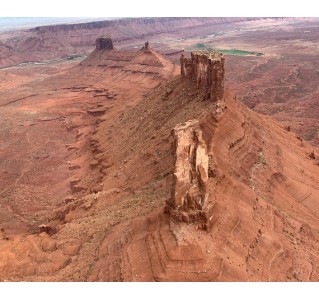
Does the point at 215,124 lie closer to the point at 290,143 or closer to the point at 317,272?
the point at 290,143

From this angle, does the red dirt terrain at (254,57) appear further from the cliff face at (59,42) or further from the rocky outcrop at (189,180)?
the rocky outcrop at (189,180)

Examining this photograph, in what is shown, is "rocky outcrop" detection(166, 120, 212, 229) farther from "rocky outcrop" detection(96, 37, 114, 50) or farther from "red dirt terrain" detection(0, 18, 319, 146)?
"rocky outcrop" detection(96, 37, 114, 50)

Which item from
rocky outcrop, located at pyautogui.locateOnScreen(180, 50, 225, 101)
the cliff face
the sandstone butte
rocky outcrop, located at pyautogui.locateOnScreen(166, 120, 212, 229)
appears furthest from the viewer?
the cliff face

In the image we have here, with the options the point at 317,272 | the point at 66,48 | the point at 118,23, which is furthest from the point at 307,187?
the point at 118,23

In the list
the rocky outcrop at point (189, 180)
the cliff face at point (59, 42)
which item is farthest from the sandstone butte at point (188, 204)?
the cliff face at point (59, 42)

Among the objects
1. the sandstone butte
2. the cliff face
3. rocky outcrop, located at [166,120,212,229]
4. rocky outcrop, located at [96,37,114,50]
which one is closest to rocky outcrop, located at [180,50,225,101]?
the sandstone butte

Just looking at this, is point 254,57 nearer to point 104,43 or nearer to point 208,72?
point 104,43
